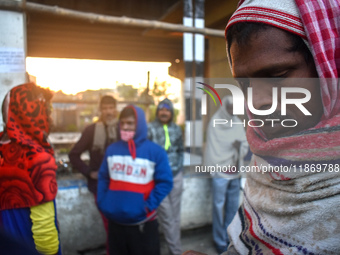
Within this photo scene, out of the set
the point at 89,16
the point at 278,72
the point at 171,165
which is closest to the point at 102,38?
the point at 89,16

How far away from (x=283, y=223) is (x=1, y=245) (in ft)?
2.48

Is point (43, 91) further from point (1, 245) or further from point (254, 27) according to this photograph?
point (254, 27)

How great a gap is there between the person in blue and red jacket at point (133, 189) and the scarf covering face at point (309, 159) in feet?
5.91

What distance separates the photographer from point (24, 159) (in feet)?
5.74

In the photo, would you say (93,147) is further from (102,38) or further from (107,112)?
(102,38)

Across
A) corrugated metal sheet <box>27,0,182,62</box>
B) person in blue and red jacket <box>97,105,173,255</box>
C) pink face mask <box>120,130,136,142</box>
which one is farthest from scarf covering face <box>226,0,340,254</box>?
corrugated metal sheet <box>27,0,182,62</box>

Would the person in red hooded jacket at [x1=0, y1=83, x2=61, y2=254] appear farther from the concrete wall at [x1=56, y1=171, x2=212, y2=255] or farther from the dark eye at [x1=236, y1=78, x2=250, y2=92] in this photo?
the concrete wall at [x1=56, y1=171, x2=212, y2=255]

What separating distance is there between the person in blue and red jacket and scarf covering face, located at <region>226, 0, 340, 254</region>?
180 centimetres

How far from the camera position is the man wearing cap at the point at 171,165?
359 cm

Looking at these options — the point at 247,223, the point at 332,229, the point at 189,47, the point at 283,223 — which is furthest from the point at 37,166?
the point at 189,47

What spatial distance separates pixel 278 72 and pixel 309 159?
8.8 inches

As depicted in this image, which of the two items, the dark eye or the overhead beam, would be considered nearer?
the dark eye

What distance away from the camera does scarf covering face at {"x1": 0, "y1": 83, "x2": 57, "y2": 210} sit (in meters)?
1.73

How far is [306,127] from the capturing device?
717 mm
